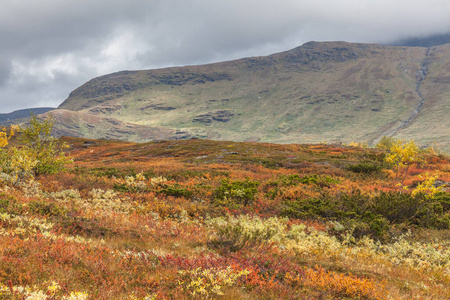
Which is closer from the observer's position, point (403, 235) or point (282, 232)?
point (282, 232)

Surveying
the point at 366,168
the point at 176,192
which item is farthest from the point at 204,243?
the point at 366,168

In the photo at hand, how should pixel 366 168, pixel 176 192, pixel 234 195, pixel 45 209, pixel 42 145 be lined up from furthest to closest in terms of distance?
1. pixel 366 168
2. pixel 42 145
3. pixel 176 192
4. pixel 234 195
5. pixel 45 209

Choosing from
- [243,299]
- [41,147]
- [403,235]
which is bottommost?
[403,235]

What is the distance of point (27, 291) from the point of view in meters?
3.45

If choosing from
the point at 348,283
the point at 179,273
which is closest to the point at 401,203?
the point at 348,283

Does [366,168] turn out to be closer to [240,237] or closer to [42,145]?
[240,237]

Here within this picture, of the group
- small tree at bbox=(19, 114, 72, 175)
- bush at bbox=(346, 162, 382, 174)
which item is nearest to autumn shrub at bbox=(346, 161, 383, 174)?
bush at bbox=(346, 162, 382, 174)

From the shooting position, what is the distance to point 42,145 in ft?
55.1

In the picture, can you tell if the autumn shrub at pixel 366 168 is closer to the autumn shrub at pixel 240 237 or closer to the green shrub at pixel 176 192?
the green shrub at pixel 176 192

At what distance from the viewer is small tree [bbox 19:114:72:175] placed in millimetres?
15766

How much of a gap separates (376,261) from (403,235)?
11.5 ft

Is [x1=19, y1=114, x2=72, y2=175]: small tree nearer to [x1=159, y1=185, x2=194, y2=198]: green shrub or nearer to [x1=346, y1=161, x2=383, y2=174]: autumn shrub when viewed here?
[x1=159, y1=185, x2=194, y2=198]: green shrub

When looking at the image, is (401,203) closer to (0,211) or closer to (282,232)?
(282,232)

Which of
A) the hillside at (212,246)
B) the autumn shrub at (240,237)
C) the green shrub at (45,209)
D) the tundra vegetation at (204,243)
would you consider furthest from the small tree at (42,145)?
the autumn shrub at (240,237)
